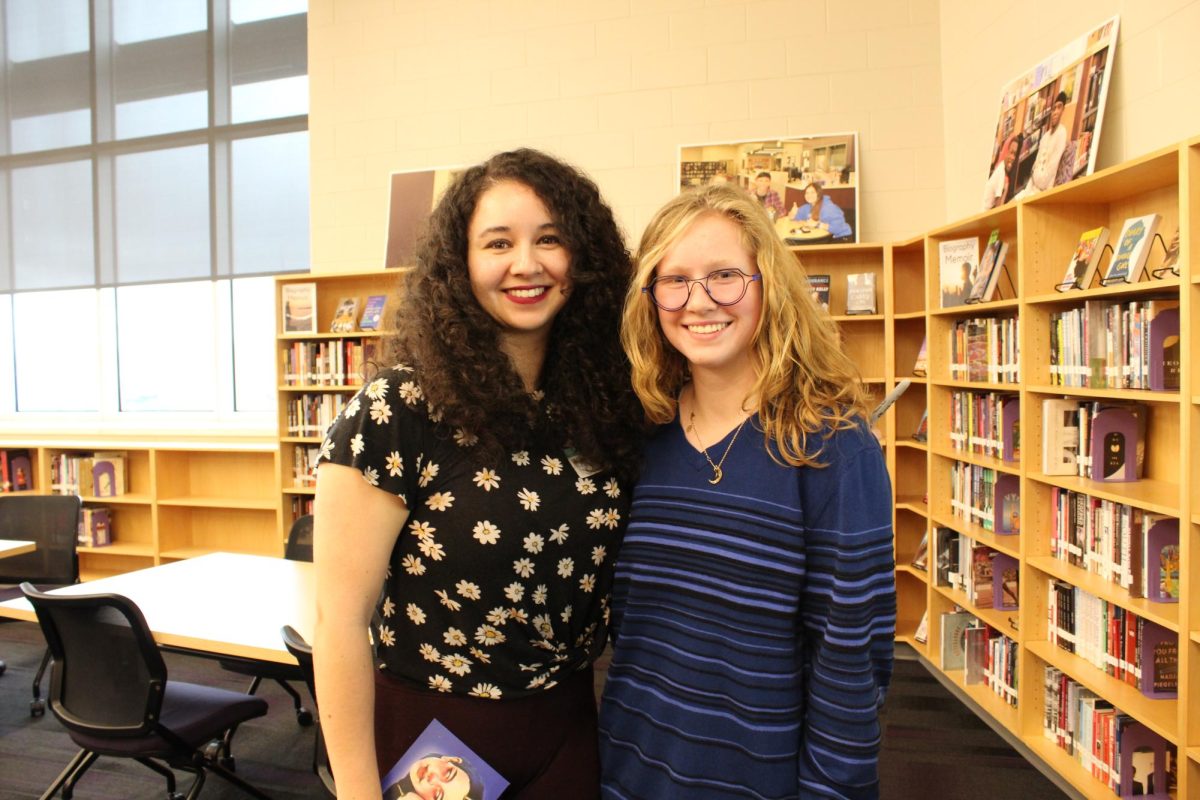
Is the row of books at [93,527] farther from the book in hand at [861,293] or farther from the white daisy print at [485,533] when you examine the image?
the white daisy print at [485,533]

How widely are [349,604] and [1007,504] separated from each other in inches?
116

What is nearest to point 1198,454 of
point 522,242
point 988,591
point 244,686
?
point 988,591

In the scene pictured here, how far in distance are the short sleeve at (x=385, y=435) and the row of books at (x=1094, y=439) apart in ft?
8.00

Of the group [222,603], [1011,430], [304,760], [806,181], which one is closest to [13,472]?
[304,760]

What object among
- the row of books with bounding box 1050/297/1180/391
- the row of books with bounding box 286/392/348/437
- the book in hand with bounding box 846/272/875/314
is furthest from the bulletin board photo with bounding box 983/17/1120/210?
the row of books with bounding box 286/392/348/437

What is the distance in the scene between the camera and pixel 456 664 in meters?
1.20

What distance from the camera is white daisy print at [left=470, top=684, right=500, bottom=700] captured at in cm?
120

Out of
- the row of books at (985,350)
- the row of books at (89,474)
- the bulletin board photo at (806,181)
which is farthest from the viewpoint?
the row of books at (89,474)

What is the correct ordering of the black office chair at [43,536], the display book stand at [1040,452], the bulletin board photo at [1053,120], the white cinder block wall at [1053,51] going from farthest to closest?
the black office chair at [43,536] < the bulletin board photo at [1053,120] < the white cinder block wall at [1053,51] < the display book stand at [1040,452]

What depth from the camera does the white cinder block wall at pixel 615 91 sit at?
435 centimetres

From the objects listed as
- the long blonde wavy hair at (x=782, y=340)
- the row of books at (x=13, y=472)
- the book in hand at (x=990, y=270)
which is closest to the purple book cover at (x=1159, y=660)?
the book in hand at (x=990, y=270)

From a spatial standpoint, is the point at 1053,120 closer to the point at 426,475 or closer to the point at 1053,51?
the point at 1053,51

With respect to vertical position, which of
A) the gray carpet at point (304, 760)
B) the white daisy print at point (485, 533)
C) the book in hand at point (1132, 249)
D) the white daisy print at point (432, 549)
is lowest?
the gray carpet at point (304, 760)

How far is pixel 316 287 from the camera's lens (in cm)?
509
